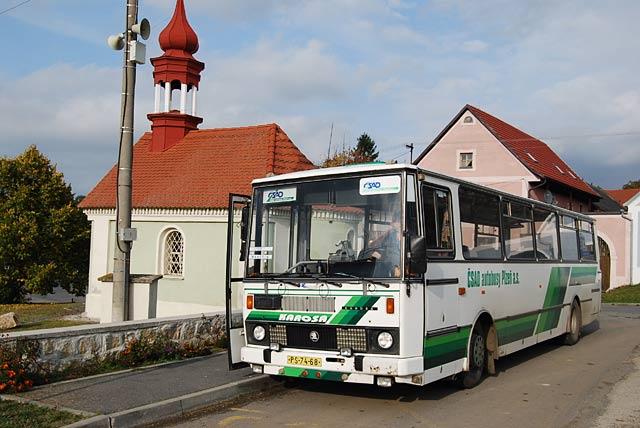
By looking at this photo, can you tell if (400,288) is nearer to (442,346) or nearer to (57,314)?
(442,346)

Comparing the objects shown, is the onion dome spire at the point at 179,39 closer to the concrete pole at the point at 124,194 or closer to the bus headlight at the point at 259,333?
the concrete pole at the point at 124,194

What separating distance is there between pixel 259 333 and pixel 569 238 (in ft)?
28.0

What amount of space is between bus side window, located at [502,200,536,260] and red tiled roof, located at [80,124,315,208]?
1212 centimetres

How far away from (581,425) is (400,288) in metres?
2.50

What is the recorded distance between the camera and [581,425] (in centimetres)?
773

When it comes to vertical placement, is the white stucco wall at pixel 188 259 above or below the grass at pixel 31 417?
above

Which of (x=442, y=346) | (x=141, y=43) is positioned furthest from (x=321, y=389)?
(x=141, y=43)

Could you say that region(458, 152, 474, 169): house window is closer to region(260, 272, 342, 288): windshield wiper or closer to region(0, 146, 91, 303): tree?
region(0, 146, 91, 303): tree

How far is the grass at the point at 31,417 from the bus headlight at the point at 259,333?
243 centimetres

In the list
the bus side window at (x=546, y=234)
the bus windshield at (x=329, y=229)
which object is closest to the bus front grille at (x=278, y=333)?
the bus windshield at (x=329, y=229)

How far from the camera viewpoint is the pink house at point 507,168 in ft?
125

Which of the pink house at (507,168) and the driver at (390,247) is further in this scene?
the pink house at (507,168)

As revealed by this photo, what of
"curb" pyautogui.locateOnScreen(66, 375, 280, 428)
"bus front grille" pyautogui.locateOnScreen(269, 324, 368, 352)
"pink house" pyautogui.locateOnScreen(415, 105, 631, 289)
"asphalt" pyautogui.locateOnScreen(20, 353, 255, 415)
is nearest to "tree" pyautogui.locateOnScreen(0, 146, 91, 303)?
"pink house" pyautogui.locateOnScreen(415, 105, 631, 289)

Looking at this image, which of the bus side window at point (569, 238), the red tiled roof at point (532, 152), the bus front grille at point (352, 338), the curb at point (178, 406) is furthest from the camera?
the red tiled roof at point (532, 152)
